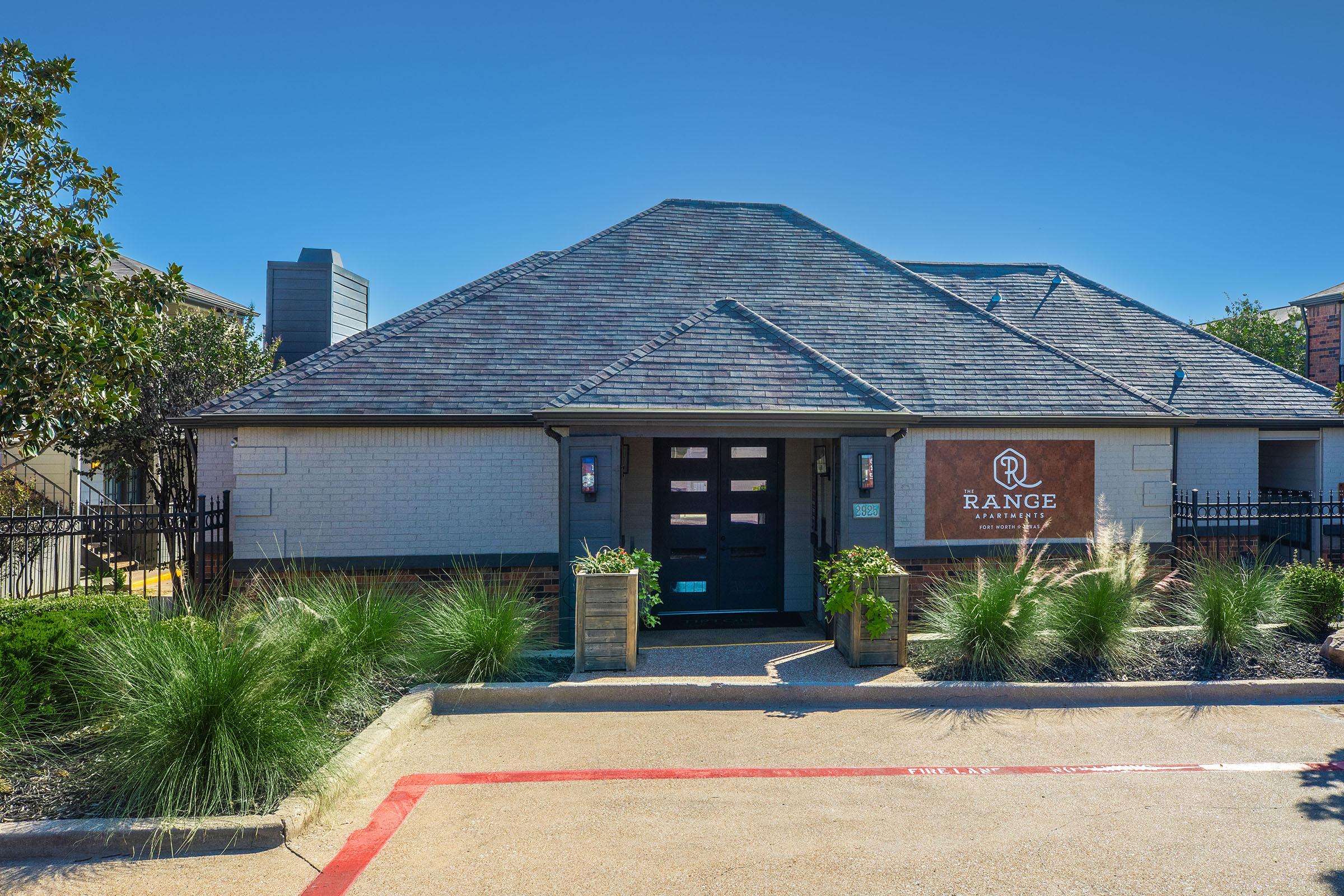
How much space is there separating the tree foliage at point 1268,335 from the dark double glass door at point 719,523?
2140 centimetres

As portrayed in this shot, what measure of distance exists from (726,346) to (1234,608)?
19.8 feet

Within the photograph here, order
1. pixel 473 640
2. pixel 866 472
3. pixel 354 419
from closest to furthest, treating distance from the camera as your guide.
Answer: pixel 473 640 → pixel 866 472 → pixel 354 419

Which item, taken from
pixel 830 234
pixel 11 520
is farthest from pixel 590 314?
pixel 11 520

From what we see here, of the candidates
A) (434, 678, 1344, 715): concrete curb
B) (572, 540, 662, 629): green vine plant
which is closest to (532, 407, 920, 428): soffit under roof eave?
(572, 540, 662, 629): green vine plant

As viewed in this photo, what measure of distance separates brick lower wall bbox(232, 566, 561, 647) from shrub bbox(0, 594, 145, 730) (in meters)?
3.06

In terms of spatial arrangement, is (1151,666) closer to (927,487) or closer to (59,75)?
(927,487)

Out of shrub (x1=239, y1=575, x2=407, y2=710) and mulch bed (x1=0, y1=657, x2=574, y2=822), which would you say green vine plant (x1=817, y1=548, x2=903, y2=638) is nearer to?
shrub (x1=239, y1=575, x2=407, y2=710)

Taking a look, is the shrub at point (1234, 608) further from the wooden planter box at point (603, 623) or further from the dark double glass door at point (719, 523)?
the wooden planter box at point (603, 623)

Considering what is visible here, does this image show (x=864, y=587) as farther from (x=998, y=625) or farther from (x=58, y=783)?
(x=58, y=783)

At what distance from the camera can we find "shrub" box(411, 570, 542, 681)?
23.6 feet

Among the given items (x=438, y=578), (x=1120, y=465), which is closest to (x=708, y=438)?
(x=438, y=578)

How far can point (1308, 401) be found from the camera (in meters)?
11.7

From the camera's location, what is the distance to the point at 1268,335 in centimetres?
2492

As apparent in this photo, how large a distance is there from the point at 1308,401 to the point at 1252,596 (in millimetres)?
5603
